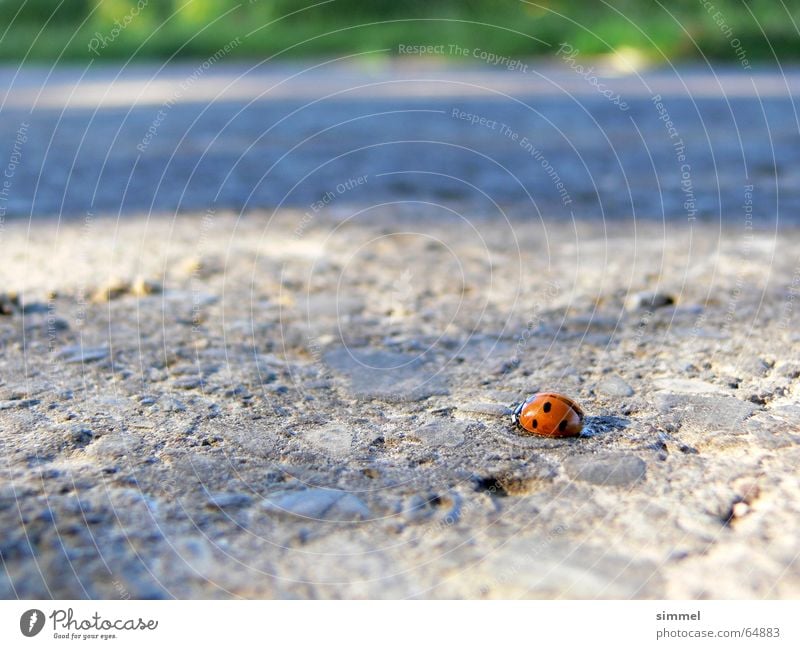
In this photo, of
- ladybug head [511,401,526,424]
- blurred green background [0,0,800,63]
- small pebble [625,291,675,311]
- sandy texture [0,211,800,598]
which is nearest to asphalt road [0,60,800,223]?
sandy texture [0,211,800,598]

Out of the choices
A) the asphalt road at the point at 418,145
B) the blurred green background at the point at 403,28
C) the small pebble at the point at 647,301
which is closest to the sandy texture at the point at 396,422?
the small pebble at the point at 647,301

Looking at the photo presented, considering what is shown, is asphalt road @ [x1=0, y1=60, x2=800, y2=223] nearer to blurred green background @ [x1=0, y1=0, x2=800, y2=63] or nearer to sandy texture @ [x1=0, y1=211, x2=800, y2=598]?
sandy texture @ [x1=0, y1=211, x2=800, y2=598]

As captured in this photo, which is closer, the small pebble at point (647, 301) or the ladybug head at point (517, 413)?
the ladybug head at point (517, 413)

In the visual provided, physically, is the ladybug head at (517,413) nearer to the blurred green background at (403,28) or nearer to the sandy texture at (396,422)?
the sandy texture at (396,422)

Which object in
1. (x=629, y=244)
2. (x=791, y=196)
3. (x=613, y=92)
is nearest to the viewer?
(x=629, y=244)

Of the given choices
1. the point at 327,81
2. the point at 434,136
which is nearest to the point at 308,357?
the point at 434,136

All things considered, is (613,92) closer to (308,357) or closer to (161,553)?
(308,357)
